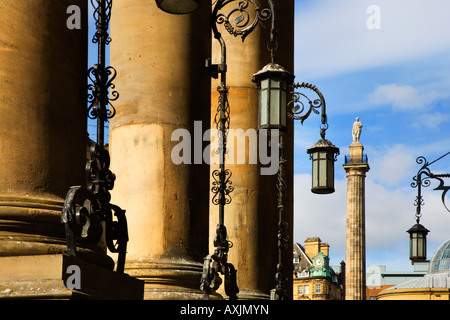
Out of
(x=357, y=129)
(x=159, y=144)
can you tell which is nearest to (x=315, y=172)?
(x=159, y=144)

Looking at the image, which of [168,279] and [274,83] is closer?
[168,279]

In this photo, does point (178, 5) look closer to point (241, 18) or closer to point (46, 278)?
point (241, 18)

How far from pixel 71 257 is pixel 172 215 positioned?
17.1 feet

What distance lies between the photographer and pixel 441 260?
166 feet

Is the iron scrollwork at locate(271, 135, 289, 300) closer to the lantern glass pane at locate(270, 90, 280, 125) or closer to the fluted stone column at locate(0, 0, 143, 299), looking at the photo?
the lantern glass pane at locate(270, 90, 280, 125)

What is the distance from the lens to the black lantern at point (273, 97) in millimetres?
13945

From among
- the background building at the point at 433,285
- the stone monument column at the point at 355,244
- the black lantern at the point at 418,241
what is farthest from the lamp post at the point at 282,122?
the stone monument column at the point at 355,244

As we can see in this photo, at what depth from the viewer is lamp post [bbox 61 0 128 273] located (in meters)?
8.04

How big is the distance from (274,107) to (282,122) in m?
0.29

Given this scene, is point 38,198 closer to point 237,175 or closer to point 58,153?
point 58,153

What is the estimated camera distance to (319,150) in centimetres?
1931
